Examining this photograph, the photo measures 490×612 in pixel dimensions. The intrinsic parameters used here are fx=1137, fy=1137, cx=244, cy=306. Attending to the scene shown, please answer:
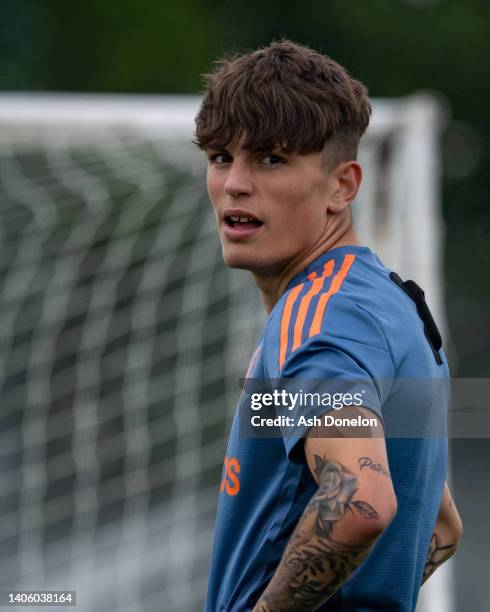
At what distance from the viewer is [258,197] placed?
2186 millimetres

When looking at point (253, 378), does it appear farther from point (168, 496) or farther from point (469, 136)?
point (469, 136)

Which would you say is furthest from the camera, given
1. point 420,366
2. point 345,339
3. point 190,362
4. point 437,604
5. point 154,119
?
point 190,362

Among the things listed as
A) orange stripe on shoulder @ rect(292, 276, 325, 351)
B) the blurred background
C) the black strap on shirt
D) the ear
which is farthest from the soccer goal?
orange stripe on shoulder @ rect(292, 276, 325, 351)

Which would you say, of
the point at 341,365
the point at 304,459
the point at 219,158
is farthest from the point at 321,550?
the point at 219,158

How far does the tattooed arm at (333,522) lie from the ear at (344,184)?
23.6 inches

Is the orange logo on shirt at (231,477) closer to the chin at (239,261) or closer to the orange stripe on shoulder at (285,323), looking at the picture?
the orange stripe on shoulder at (285,323)

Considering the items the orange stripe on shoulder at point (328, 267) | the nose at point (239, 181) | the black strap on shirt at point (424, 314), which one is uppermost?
the nose at point (239, 181)

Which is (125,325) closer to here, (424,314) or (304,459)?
(424,314)

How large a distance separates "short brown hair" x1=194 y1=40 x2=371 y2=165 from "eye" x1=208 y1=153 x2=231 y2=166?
0.02 m

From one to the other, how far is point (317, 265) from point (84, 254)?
160 inches

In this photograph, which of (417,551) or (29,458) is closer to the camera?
(417,551)

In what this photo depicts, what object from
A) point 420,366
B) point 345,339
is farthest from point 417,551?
point 345,339

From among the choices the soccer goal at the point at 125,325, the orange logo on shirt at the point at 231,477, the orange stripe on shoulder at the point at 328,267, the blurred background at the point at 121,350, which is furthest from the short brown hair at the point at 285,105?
the soccer goal at the point at 125,325

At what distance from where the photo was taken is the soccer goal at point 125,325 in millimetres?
4273
